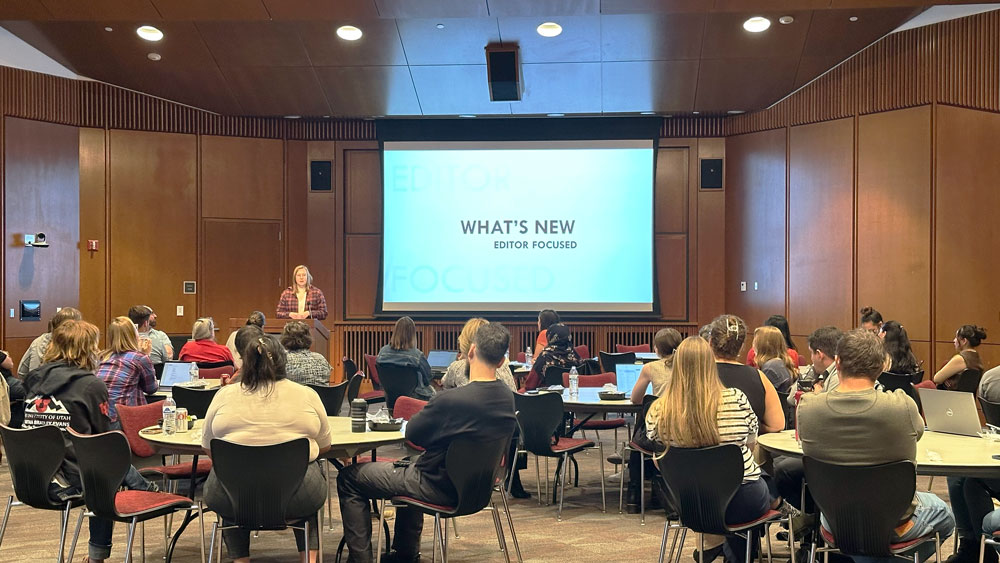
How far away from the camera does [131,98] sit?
1153cm

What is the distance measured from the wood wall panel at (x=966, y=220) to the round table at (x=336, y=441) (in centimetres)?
739

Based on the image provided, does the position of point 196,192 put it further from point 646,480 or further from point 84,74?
point 646,480

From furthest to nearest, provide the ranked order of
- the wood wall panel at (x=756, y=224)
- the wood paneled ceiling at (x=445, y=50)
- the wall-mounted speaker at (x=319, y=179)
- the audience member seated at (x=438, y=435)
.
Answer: the wall-mounted speaker at (x=319, y=179) → the wood wall panel at (x=756, y=224) → the wood paneled ceiling at (x=445, y=50) → the audience member seated at (x=438, y=435)

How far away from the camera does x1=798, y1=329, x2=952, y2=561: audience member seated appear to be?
12.0ft

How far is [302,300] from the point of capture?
33.0ft

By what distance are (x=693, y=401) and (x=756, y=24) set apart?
6356 mm

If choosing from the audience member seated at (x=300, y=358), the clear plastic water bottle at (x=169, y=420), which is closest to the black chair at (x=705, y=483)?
the clear plastic water bottle at (x=169, y=420)

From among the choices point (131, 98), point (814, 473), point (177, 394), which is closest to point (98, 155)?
point (131, 98)

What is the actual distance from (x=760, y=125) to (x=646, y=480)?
628 cm

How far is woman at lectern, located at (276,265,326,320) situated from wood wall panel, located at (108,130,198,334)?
2455 mm

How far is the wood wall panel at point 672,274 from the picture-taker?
12328 millimetres

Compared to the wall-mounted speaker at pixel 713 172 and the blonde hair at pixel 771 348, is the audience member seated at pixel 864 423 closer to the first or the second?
the blonde hair at pixel 771 348

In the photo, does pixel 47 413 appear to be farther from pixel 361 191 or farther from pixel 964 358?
pixel 361 191

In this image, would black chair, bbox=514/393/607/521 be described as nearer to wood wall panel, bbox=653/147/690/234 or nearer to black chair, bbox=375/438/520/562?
black chair, bbox=375/438/520/562
